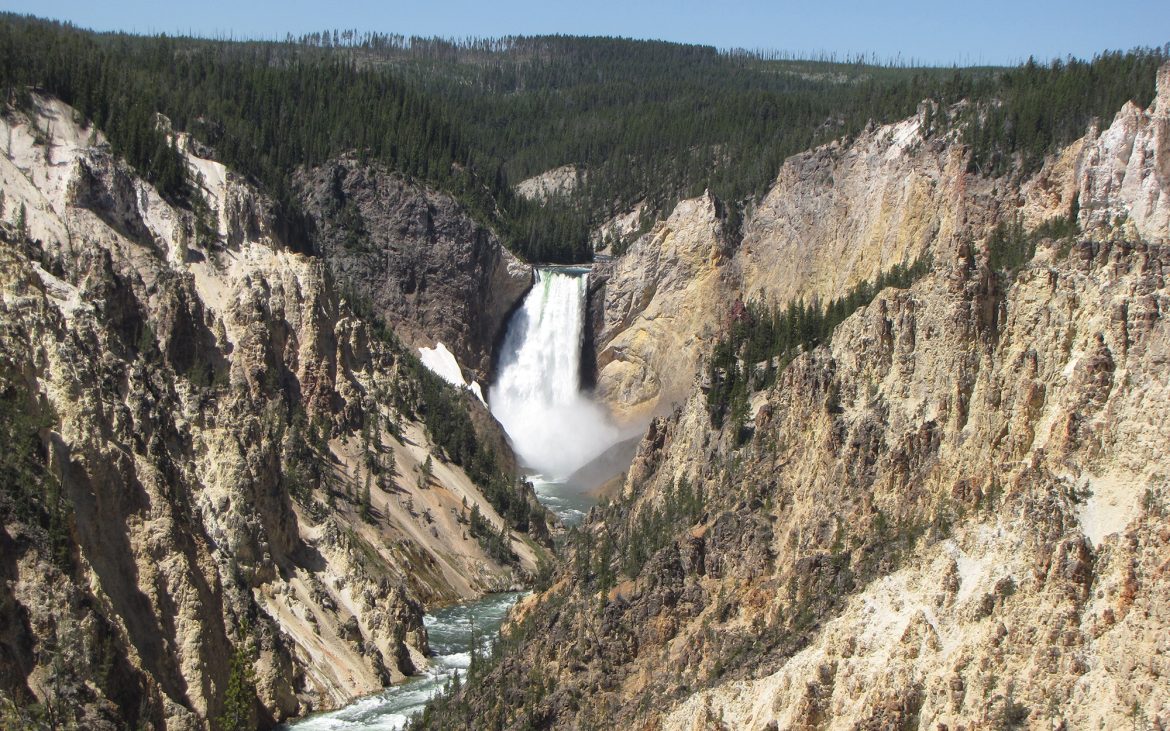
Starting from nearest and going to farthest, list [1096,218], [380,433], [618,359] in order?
[1096,218], [380,433], [618,359]

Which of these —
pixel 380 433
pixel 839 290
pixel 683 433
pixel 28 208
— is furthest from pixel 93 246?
pixel 839 290

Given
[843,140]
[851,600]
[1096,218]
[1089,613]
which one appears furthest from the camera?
[843,140]

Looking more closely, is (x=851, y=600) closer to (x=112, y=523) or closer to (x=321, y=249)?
(x=112, y=523)

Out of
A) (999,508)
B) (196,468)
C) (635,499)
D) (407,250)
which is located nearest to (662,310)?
(407,250)

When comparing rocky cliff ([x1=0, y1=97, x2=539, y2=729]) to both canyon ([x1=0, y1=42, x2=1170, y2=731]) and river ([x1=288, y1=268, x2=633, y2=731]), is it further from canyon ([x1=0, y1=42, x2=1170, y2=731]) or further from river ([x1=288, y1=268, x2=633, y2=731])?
river ([x1=288, y1=268, x2=633, y2=731])

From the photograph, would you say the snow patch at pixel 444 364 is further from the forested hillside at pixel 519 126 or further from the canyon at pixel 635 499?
the canyon at pixel 635 499

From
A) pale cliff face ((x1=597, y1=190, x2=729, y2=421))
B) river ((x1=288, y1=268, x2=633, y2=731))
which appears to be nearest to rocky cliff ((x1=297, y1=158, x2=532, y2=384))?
river ((x1=288, y1=268, x2=633, y2=731))
